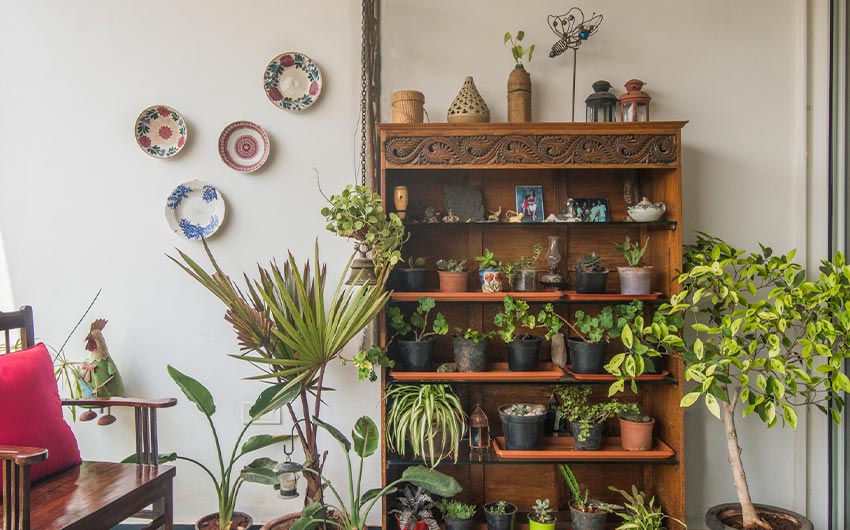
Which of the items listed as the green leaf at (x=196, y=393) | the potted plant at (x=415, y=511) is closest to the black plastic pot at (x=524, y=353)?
the potted plant at (x=415, y=511)

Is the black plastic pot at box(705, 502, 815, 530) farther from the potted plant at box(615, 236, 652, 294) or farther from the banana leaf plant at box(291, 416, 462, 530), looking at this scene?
the banana leaf plant at box(291, 416, 462, 530)

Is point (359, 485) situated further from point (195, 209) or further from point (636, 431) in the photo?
point (195, 209)

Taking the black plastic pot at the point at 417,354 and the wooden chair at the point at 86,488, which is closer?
the wooden chair at the point at 86,488

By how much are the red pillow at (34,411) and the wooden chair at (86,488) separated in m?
0.04

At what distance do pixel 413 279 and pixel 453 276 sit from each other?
18 centimetres

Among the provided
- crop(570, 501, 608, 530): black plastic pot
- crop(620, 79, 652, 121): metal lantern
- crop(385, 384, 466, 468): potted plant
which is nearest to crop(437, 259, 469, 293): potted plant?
crop(385, 384, 466, 468): potted plant

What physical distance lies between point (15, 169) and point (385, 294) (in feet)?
6.69

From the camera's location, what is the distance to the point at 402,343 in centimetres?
267

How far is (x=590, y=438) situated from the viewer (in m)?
2.59

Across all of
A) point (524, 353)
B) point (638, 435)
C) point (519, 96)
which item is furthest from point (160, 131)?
point (638, 435)

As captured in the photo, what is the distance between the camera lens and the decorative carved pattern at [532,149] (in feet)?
8.36

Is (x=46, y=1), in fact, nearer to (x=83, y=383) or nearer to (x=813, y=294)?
(x=83, y=383)

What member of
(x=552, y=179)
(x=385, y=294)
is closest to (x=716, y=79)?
(x=552, y=179)

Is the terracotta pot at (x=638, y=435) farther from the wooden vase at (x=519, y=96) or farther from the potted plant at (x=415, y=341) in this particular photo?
the wooden vase at (x=519, y=96)
